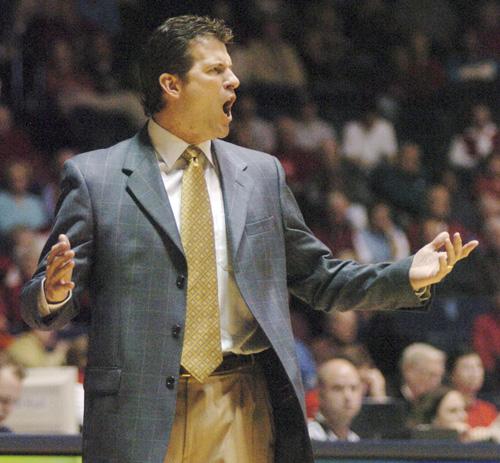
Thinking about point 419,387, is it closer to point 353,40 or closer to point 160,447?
point 160,447

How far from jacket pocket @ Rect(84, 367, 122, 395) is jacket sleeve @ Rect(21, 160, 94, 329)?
0.47ft

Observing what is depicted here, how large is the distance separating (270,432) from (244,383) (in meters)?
0.14

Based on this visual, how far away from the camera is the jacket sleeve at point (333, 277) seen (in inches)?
117

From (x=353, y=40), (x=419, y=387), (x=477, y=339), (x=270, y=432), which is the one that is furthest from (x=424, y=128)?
(x=270, y=432)

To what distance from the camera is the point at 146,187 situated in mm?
2957

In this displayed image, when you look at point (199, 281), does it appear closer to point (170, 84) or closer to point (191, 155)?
point (191, 155)

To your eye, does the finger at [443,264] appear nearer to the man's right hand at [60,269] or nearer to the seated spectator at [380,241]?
the man's right hand at [60,269]

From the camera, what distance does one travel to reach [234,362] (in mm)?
2973

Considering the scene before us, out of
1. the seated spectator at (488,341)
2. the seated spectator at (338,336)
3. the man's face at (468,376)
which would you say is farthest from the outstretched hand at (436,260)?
the seated spectator at (488,341)

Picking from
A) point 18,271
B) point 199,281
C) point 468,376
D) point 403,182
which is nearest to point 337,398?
point 468,376

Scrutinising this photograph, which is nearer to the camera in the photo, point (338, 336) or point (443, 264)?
point (443, 264)

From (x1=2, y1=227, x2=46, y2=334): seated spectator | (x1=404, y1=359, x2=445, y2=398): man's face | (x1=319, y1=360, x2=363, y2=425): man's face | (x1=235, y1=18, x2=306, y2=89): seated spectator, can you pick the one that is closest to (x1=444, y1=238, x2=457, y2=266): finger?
(x1=319, y1=360, x2=363, y2=425): man's face

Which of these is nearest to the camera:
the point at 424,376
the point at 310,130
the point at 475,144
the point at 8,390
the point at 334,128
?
the point at 8,390

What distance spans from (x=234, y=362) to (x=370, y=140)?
7.84 m
